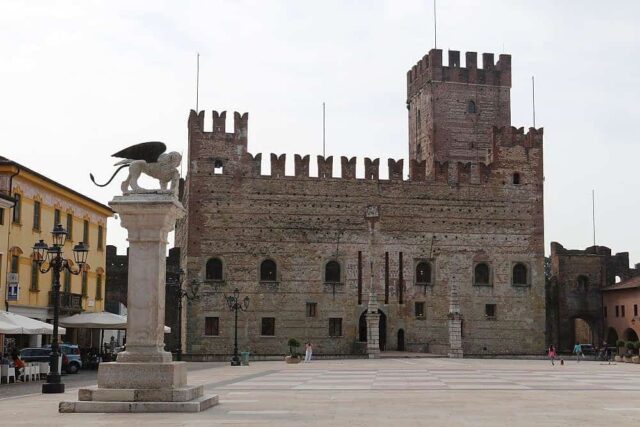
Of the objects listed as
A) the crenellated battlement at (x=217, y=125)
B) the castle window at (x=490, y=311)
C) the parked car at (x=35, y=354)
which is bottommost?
the parked car at (x=35, y=354)

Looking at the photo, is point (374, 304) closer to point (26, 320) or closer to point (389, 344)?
point (389, 344)

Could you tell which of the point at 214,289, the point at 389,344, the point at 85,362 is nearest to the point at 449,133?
the point at 389,344

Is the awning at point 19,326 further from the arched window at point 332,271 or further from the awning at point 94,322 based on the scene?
the arched window at point 332,271

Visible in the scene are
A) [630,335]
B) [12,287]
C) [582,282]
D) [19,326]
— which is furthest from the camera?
[582,282]

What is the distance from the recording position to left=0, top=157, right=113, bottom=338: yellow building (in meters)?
29.9

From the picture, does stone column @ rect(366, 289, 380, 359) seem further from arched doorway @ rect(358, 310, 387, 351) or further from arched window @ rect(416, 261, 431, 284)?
arched window @ rect(416, 261, 431, 284)

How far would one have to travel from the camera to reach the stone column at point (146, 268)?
14.3 meters

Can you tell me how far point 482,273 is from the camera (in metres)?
50.1

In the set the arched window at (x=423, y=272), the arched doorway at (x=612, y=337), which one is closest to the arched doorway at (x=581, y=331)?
the arched doorway at (x=612, y=337)

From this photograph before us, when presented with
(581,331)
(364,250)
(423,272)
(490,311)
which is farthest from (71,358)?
(581,331)

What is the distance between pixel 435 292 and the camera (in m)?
49.2

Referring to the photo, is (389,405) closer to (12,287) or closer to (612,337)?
(12,287)

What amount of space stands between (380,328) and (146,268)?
35251mm

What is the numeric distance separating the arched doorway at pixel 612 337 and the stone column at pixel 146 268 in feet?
156
